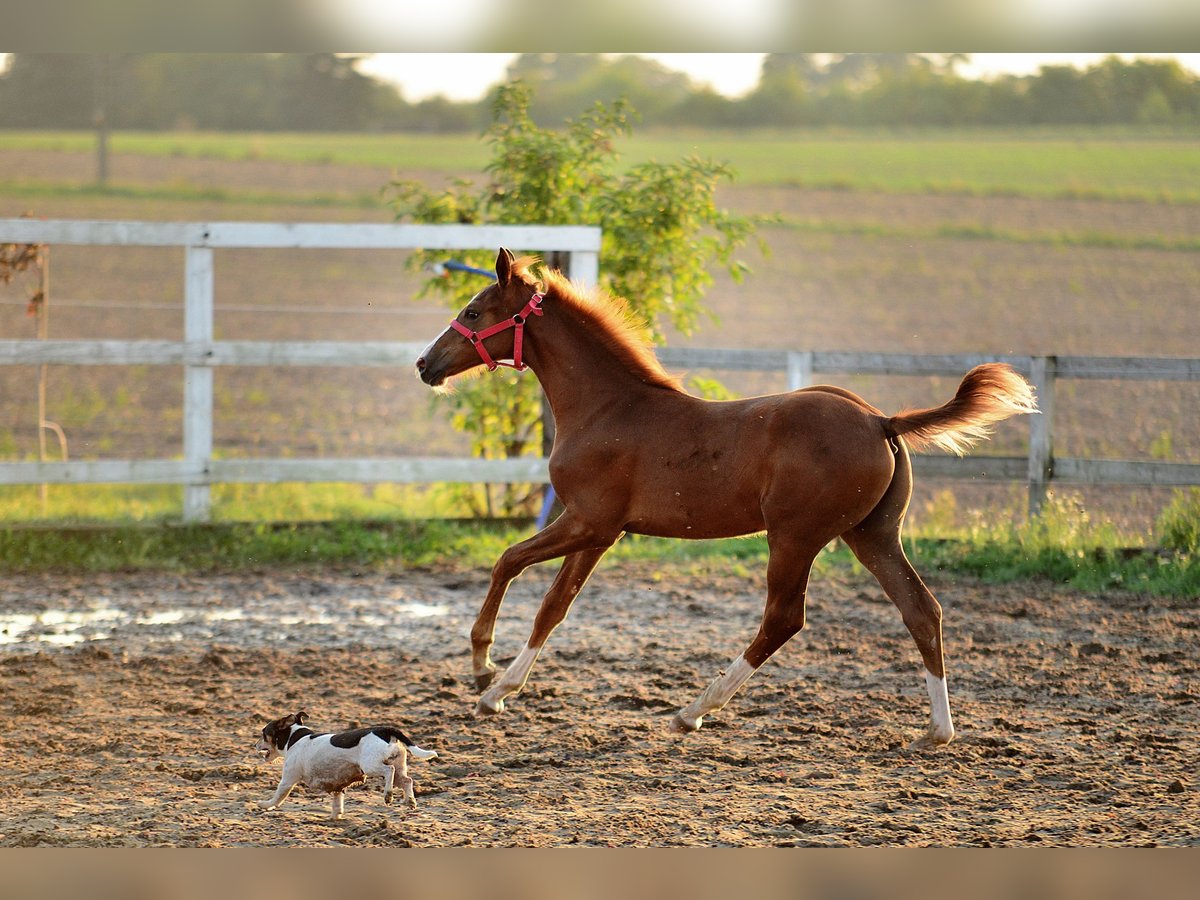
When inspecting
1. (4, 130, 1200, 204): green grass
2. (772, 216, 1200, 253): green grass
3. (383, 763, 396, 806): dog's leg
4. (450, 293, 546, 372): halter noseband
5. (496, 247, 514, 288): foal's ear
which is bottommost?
(383, 763, 396, 806): dog's leg

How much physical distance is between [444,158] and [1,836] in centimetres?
3833

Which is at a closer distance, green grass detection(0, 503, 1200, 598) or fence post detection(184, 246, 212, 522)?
green grass detection(0, 503, 1200, 598)

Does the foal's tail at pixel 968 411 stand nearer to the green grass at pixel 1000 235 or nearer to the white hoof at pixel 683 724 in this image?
the white hoof at pixel 683 724

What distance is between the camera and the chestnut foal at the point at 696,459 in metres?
4.72

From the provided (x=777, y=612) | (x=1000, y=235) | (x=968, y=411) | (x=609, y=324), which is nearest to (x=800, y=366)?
(x=609, y=324)

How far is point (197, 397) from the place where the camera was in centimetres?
873

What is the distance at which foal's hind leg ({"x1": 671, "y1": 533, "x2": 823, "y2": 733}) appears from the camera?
4.75m

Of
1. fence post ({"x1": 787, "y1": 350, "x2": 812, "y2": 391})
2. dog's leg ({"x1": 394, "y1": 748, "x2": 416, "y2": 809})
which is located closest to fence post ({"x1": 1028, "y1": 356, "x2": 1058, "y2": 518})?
fence post ({"x1": 787, "y1": 350, "x2": 812, "y2": 391})

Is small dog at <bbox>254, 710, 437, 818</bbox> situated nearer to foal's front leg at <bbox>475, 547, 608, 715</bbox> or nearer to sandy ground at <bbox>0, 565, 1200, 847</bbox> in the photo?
sandy ground at <bbox>0, 565, 1200, 847</bbox>

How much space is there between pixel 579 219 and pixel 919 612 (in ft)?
18.4

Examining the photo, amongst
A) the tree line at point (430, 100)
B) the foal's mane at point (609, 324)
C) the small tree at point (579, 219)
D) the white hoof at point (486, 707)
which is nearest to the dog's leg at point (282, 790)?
the white hoof at point (486, 707)

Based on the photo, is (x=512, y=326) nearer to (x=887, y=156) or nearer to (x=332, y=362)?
(x=332, y=362)

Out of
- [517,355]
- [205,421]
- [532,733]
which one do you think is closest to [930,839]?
[532,733]

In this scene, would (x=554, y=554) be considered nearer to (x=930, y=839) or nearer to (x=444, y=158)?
(x=930, y=839)
